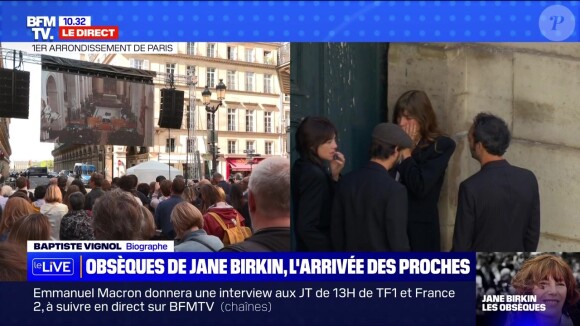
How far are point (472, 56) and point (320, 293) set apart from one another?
1542mm

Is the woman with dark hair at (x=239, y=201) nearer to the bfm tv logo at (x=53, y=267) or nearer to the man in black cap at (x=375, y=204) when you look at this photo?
the man in black cap at (x=375, y=204)

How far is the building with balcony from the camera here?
12.2ft

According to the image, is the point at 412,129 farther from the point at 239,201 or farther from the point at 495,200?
the point at 239,201

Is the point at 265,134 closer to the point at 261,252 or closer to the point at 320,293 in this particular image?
the point at 261,252

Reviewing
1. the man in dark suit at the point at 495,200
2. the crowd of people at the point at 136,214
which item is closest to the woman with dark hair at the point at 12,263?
the crowd of people at the point at 136,214

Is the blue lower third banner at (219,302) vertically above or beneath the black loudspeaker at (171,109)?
beneath

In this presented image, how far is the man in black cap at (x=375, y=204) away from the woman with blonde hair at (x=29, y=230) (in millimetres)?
1565

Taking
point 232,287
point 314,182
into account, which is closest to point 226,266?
point 232,287

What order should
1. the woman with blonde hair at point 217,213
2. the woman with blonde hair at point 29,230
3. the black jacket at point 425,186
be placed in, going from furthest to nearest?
the woman with blonde hair at point 217,213
the black jacket at point 425,186
the woman with blonde hair at point 29,230

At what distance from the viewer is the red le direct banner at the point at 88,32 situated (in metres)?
3.73

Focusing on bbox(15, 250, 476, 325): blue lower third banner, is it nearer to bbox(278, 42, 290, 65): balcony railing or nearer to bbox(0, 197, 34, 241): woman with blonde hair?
bbox(0, 197, 34, 241): woman with blonde hair

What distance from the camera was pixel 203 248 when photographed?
12.4 feet

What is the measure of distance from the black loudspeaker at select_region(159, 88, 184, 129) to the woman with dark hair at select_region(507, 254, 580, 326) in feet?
6.88

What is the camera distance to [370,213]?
3.80 metres
